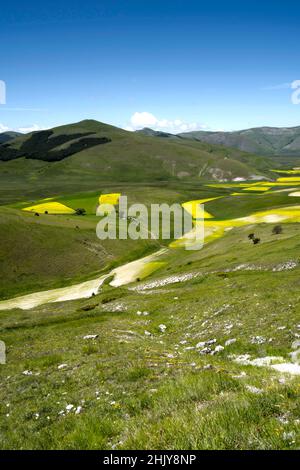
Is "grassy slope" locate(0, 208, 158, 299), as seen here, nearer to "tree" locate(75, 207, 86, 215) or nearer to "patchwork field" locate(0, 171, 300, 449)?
"tree" locate(75, 207, 86, 215)

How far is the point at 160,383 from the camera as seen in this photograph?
12.5 m

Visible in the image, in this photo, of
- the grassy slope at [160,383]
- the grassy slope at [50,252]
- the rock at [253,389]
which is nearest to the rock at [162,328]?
the grassy slope at [160,383]

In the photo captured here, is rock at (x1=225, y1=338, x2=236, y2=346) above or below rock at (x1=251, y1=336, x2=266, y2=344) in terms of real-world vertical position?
below

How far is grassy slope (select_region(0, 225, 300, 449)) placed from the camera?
782 cm

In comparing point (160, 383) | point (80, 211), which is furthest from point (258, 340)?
point (80, 211)

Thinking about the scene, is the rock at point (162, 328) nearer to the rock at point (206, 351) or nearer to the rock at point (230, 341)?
the rock at point (206, 351)

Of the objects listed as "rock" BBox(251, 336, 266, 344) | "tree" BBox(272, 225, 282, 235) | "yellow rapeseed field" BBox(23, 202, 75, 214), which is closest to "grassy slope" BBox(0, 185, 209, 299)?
"yellow rapeseed field" BBox(23, 202, 75, 214)

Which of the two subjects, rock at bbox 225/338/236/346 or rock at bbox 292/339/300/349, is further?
rock at bbox 225/338/236/346

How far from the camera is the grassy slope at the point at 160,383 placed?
25.6ft

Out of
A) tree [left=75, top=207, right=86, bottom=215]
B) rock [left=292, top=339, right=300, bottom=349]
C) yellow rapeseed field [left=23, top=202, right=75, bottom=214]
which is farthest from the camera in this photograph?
yellow rapeseed field [left=23, top=202, right=75, bottom=214]

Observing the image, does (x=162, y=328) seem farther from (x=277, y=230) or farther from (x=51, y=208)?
(x=51, y=208)

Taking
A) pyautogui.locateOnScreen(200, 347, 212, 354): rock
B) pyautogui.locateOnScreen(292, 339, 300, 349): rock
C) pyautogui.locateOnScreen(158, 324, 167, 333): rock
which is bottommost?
pyautogui.locateOnScreen(158, 324, 167, 333): rock

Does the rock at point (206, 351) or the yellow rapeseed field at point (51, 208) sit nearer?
the rock at point (206, 351)

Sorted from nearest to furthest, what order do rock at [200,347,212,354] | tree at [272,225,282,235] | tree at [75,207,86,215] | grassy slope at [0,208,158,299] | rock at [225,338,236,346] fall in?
rock at [200,347,212,354], rock at [225,338,236,346], tree at [272,225,282,235], grassy slope at [0,208,158,299], tree at [75,207,86,215]
